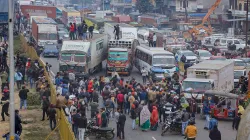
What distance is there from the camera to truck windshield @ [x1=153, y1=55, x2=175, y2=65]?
46.8 meters

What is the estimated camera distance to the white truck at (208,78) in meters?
34.7

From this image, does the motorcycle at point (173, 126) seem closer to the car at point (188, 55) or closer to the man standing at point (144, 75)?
the man standing at point (144, 75)

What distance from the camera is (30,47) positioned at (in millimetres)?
52469

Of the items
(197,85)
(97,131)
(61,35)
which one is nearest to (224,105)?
(197,85)

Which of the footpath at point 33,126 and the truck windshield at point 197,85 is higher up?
the truck windshield at point 197,85

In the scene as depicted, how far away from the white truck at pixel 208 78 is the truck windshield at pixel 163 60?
6.98 meters

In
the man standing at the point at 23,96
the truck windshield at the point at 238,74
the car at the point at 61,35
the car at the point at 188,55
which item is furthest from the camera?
the car at the point at 61,35

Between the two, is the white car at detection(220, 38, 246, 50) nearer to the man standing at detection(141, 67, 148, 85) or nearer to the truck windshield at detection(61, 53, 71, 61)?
the man standing at detection(141, 67, 148, 85)

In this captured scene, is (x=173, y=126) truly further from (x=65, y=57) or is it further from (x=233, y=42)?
(x=233, y=42)

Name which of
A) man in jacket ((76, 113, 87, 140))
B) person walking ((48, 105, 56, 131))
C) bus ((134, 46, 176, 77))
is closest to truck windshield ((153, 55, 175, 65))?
bus ((134, 46, 176, 77))

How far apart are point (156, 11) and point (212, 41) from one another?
62094 millimetres

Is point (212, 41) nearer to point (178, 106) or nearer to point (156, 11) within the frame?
point (178, 106)

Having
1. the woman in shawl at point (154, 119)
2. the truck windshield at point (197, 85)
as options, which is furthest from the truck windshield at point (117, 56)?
the woman in shawl at point (154, 119)

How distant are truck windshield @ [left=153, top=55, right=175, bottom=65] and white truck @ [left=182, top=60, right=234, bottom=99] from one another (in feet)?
22.9
